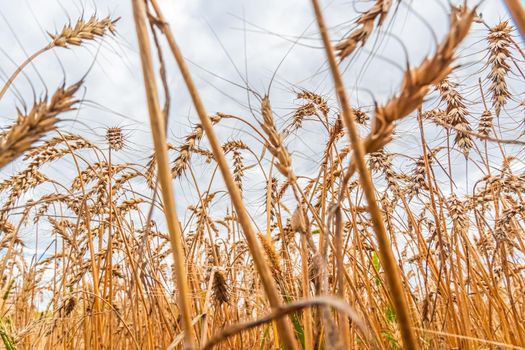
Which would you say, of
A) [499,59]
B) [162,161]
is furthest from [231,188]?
[499,59]

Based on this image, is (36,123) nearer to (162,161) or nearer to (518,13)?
(162,161)

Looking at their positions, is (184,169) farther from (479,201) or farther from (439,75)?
(479,201)

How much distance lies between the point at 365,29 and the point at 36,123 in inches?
32.6

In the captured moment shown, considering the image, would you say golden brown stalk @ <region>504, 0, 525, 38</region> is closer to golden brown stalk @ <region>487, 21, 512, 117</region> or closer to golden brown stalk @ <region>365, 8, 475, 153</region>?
golden brown stalk @ <region>365, 8, 475, 153</region>

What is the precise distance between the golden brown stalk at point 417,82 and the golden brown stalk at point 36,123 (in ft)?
2.21

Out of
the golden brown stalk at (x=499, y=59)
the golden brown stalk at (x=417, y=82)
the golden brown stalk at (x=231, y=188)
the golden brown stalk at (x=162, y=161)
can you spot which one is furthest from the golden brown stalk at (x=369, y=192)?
the golden brown stalk at (x=499, y=59)

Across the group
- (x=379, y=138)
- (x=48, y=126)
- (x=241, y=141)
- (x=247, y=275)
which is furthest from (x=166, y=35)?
(x=241, y=141)

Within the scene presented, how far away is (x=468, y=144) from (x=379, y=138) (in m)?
2.01

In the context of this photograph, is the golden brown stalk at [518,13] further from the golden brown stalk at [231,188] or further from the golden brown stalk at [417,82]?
the golden brown stalk at [231,188]

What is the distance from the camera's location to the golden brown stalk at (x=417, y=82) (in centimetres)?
70

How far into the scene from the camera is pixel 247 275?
108 inches

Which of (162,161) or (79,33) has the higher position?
(79,33)

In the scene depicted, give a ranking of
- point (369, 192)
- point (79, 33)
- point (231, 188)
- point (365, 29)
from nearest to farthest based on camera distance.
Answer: point (369, 192), point (231, 188), point (365, 29), point (79, 33)

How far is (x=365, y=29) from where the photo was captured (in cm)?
103
